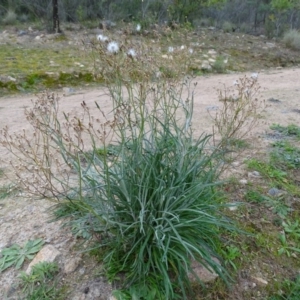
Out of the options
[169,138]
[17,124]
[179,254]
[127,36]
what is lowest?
[17,124]

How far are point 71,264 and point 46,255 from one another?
0.47 feet

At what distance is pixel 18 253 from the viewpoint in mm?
1888

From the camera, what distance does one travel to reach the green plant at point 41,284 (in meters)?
1.66

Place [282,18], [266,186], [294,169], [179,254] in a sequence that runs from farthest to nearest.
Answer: [282,18]
[294,169]
[266,186]
[179,254]

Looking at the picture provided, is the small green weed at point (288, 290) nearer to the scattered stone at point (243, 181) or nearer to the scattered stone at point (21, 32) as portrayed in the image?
the scattered stone at point (243, 181)

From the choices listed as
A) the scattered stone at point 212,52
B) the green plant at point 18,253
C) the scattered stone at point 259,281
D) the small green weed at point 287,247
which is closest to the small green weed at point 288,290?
the scattered stone at point 259,281

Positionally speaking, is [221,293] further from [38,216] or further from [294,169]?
[294,169]

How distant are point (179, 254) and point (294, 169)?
1.73 meters

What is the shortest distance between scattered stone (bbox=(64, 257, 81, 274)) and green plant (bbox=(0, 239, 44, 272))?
7.9 inches

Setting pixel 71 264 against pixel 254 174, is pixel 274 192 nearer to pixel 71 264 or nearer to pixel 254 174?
pixel 254 174

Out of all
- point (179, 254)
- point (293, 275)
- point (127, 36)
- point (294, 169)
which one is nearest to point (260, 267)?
point (293, 275)

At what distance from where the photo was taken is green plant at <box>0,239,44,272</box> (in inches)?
71.9

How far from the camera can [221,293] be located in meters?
1.80

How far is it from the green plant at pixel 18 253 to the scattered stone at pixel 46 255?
4cm
